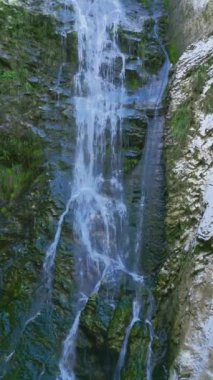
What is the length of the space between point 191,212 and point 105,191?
207 centimetres

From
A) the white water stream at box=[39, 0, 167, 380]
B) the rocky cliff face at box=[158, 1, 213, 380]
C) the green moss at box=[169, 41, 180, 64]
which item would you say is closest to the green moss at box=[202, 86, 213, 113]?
the rocky cliff face at box=[158, 1, 213, 380]

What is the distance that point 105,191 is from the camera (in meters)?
7.47

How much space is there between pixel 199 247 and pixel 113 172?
2.97m

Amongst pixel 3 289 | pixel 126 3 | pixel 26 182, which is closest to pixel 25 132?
pixel 26 182

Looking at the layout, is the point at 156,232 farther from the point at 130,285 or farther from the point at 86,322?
the point at 86,322

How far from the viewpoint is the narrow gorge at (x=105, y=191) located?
213 inches

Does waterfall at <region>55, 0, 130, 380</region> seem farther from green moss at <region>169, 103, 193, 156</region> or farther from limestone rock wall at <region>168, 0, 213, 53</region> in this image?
limestone rock wall at <region>168, 0, 213, 53</region>

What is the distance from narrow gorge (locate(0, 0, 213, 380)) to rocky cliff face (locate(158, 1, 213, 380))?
0.02 meters

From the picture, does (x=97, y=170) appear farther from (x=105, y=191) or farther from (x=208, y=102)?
(x=208, y=102)

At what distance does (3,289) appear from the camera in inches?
254

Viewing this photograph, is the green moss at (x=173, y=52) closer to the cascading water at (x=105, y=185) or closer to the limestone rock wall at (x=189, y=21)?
the limestone rock wall at (x=189, y=21)

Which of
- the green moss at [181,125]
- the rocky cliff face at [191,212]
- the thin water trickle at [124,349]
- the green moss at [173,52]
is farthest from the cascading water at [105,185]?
the green moss at [181,125]

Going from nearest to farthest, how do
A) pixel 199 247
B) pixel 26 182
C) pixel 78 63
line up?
pixel 199 247
pixel 26 182
pixel 78 63

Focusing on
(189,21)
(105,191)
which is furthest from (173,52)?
(105,191)
